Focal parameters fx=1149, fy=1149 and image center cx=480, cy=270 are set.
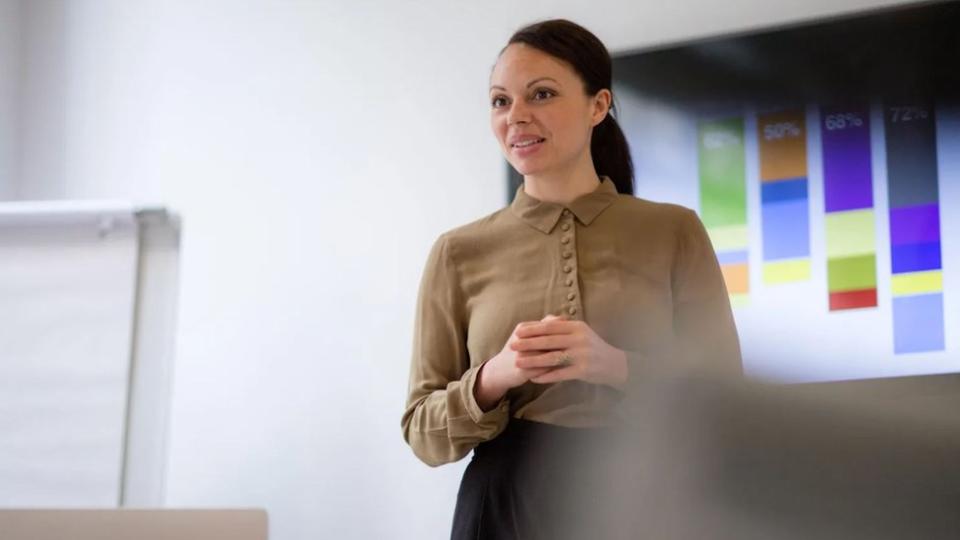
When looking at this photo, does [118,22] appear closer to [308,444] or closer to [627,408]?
[308,444]

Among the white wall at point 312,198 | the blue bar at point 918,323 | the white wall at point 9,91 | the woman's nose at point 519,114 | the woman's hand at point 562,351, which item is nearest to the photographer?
the woman's hand at point 562,351

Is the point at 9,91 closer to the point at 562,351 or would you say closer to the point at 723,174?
the point at 723,174

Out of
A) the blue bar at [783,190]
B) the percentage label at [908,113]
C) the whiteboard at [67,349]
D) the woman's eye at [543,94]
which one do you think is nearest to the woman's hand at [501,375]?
the woman's eye at [543,94]

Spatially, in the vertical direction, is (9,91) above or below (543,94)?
above

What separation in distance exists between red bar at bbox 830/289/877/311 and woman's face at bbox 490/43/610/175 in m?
0.77

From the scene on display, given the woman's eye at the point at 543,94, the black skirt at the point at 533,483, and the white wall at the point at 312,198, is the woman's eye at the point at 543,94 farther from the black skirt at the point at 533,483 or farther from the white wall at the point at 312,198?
the white wall at the point at 312,198

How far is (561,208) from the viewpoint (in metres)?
1.44

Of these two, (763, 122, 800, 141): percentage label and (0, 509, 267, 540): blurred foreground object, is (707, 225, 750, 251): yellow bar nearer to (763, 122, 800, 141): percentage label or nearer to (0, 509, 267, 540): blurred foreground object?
(763, 122, 800, 141): percentage label

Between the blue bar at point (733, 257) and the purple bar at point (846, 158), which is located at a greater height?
the purple bar at point (846, 158)

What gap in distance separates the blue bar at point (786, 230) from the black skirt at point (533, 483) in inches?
36.7

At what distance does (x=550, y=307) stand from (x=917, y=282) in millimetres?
904

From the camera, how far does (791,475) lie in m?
0.52

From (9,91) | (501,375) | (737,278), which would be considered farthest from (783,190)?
(9,91)

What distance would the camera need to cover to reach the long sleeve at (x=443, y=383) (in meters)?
1.30
